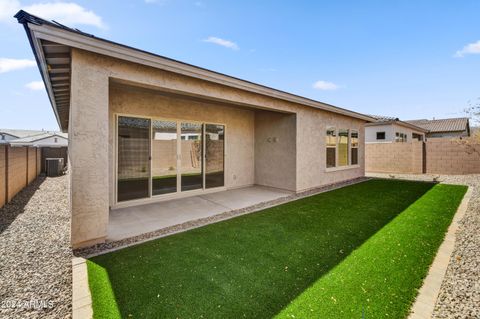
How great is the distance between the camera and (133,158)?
649cm

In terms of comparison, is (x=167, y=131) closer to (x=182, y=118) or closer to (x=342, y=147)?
(x=182, y=118)

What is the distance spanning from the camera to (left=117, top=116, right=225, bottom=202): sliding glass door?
21.0 ft

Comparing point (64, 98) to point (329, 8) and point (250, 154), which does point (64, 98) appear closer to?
point (250, 154)

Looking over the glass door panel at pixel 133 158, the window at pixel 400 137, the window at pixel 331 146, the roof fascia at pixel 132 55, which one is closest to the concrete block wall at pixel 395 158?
the window at pixel 400 137

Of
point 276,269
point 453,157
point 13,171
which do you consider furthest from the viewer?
point 453,157

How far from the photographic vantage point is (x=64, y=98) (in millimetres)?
7566

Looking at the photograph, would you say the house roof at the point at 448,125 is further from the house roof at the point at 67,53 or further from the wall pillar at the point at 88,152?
the wall pillar at the point at 88,152

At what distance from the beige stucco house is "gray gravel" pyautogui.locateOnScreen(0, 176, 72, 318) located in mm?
575

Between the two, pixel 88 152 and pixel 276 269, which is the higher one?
pixel 88 152

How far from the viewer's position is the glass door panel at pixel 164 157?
22.5 ft

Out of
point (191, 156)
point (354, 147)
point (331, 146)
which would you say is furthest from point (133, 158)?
point (354, 147)

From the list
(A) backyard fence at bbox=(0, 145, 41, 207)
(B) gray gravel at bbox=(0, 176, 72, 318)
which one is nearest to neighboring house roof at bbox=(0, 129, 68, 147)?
(A) backyard fence at bbox=(0, 145, 41, 207)

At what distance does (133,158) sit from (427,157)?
17136mm

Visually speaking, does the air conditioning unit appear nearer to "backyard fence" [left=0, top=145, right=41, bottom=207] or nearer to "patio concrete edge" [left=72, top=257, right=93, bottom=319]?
"backyard fence" [left=0, top=145, right=41, bottom=207]
